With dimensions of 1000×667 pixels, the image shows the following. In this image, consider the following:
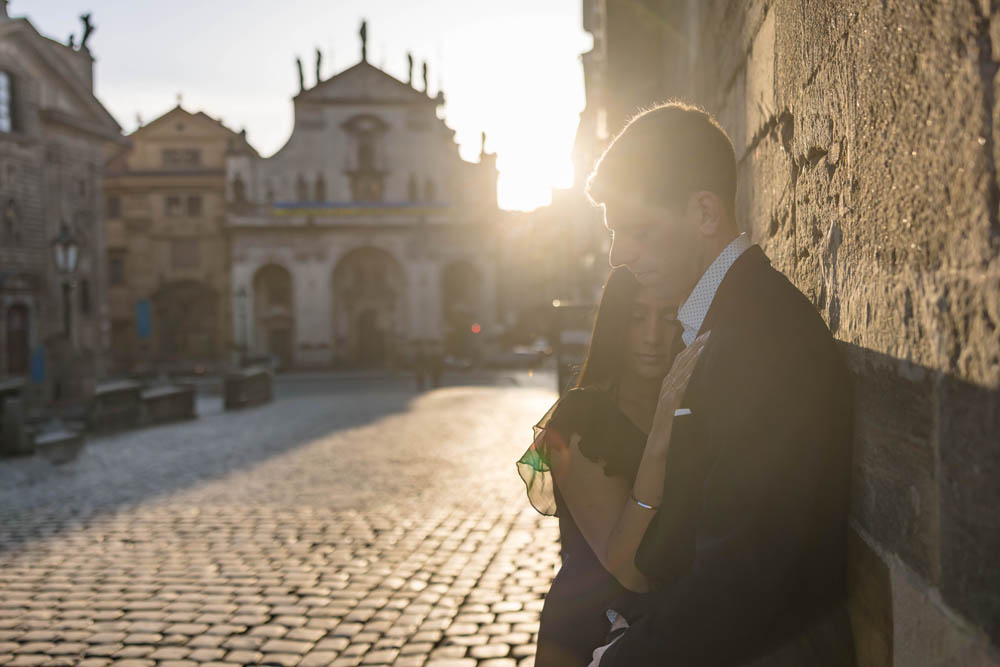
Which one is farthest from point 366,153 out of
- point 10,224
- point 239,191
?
point 10,224

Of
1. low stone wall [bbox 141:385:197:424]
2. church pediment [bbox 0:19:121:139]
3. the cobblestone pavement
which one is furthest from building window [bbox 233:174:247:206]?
the cobblestone pavement

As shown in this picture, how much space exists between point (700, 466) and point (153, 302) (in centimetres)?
4682

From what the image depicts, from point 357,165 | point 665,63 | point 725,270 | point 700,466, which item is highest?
point 357,165

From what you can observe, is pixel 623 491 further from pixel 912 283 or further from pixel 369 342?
pixel 369 342

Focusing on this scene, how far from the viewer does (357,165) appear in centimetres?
4350

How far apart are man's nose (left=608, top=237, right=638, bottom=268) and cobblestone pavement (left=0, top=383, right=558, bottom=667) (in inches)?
→ 100

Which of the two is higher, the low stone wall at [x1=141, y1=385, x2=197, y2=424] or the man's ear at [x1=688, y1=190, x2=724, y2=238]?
the man's ear at [x1=688, y1=190, x2=724, y2=238]

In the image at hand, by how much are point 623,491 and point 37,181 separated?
105ft

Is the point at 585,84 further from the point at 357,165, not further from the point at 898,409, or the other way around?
the point at 898,409

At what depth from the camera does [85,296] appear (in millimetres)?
32625

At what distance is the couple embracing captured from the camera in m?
1.57

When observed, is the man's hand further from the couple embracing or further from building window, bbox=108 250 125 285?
building window, bbox=108 250 125 285

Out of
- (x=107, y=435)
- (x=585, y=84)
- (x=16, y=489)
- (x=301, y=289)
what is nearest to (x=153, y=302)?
(x=301, y=289)

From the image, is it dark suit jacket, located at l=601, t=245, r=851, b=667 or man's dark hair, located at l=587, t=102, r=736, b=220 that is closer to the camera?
dark suit jacket, located at l=601, t=245, r=851, b=667
